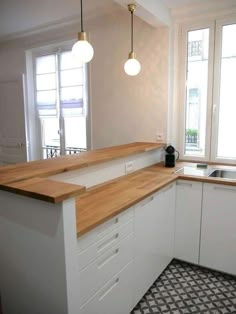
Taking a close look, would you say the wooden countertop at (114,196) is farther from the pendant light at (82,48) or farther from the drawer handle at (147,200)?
the pendant light at (82,48)

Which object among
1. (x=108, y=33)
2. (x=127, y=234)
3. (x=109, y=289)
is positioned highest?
(x=108, y=33)

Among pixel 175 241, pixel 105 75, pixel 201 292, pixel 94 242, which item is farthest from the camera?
pixel 105 75

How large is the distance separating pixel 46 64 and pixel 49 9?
3.65ft

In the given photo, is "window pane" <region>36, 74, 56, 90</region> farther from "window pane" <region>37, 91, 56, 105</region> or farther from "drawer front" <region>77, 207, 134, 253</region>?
"drawer front" <region>77, 207, 134, 253</region>

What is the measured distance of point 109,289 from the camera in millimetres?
1474

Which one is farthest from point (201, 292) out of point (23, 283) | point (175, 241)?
point (23, 283)

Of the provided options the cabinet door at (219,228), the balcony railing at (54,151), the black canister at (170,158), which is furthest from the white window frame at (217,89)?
the balcony railing at (54,151)

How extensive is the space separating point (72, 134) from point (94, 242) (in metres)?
2.77

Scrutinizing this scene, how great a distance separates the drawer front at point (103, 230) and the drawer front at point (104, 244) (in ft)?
0.07

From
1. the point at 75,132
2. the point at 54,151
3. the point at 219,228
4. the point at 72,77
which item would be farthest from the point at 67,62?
the point at 219,228

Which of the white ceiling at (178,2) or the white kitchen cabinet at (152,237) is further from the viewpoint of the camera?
the white ceiling at (178,2)

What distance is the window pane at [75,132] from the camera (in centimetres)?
376

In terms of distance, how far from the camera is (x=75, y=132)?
3857 millimetres

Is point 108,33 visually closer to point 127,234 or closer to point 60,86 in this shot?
point 60,86
